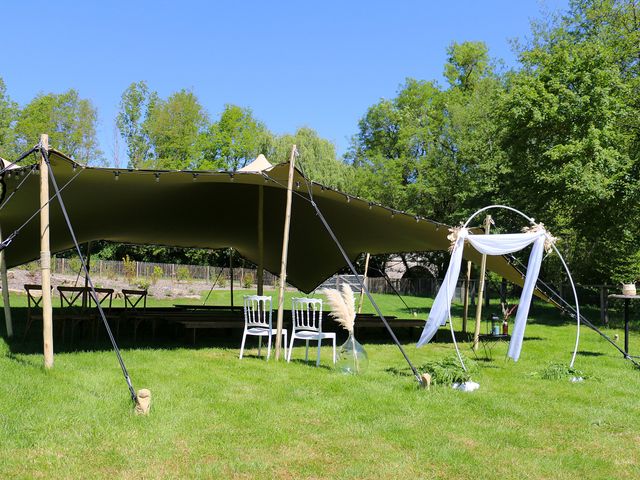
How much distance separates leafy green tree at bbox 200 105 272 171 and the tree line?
0.26 ft

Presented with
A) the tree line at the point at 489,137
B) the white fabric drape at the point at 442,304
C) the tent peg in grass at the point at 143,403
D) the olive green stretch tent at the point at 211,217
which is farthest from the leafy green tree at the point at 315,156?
the tent peg in grass at the point at 143,403

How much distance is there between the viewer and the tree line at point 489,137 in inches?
617

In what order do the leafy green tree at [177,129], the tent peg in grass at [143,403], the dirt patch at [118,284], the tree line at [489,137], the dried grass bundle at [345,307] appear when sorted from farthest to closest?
the leafy green tree at [177,129] → the dirt patch at [118,284] → the tree line at [489,137] → the dried grass bundle at [345,307] → the tent peg in grass at [143,403]

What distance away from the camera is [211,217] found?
11062 mm

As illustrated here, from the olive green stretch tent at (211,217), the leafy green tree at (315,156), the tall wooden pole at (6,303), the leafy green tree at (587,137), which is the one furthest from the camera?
the leafy green tree at (315,156)

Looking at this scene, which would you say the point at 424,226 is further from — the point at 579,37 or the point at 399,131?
the point at 399,131

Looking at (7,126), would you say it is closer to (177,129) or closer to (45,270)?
(177,129)

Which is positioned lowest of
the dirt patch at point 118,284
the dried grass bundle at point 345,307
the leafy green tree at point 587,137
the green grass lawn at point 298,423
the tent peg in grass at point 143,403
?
the dirt patch at point 118,284

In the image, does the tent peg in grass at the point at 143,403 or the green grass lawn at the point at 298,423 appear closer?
the green grass lawn at the point at 298,423

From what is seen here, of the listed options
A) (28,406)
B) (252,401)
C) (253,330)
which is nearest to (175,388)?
(252,401)

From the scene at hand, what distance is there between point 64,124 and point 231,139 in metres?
9.08

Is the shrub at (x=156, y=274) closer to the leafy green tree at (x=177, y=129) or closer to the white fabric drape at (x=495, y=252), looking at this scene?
the leafy green tree at (x=177, y=129)

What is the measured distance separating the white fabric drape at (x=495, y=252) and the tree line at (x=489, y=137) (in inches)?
318

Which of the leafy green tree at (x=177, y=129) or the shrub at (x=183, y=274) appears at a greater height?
the leafy green tree at (x=177, y=129)
